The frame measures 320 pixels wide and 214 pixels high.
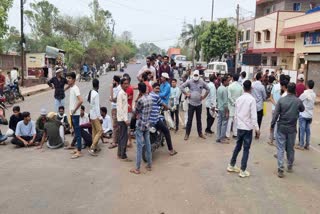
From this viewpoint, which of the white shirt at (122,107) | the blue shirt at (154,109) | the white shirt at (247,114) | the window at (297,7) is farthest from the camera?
the window at (297,7)

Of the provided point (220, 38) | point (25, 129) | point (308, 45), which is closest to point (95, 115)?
point (25, 129)

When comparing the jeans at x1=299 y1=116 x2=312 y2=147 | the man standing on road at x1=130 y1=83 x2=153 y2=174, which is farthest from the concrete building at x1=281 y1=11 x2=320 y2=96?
the man standing on road at x1=130 y1=83 x2=153 y2=174

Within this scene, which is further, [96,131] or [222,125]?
[222,125]

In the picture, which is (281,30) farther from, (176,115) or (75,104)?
(75,104)

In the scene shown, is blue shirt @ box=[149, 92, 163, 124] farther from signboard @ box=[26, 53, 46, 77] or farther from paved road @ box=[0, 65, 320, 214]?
signboard @ box=[26, 53, 46, 77]

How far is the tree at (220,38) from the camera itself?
1686 inches

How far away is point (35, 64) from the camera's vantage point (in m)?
27.9

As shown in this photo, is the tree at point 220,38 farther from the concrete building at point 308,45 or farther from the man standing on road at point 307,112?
the man standing on road at point 307,112

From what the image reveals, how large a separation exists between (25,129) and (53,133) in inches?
30.1

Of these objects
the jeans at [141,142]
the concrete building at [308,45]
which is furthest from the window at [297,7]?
the jeans at [141,142]

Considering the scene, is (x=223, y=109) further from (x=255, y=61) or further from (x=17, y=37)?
(x=17, y=37)

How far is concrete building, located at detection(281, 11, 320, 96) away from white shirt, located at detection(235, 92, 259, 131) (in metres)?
16.0

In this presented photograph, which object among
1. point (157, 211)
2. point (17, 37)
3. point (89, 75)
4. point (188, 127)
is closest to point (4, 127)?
point (188, 127)

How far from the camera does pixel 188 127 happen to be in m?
9.38
